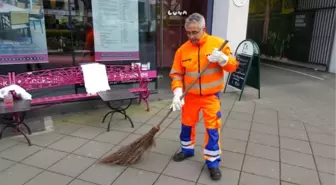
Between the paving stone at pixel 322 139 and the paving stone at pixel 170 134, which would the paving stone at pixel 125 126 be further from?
the paving stone at pixel 322 139

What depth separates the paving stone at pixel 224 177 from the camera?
2719mm

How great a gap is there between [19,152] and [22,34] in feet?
7.03

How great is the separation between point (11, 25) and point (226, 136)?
384 cm

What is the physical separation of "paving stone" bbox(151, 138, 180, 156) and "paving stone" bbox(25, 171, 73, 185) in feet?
3.59

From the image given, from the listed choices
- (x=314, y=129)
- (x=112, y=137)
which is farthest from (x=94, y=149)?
(x=314, y=129)

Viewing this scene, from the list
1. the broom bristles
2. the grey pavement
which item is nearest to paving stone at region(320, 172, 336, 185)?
the grey pavement

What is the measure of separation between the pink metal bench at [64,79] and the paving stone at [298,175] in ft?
8.46

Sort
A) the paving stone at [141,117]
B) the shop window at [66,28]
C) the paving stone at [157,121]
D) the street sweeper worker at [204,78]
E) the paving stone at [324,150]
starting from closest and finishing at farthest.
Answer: the street sweeper worker at [204,78] → the paving stone at [324,150] → the paving stone at [157,121] → the paving stone at [141,117] → the shop window at [66,28]

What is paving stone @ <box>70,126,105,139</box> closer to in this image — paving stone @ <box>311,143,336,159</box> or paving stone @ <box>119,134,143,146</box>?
paving stone @ <box>119,134,143,146</box>

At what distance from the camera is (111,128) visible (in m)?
4.01

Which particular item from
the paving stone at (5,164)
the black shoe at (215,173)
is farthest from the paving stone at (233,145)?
the paving stone at (5,164)

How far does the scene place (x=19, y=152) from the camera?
329cm

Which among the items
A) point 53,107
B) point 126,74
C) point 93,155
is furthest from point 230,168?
point 53,107

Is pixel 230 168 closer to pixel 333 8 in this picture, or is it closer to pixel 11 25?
pixel 11 25
